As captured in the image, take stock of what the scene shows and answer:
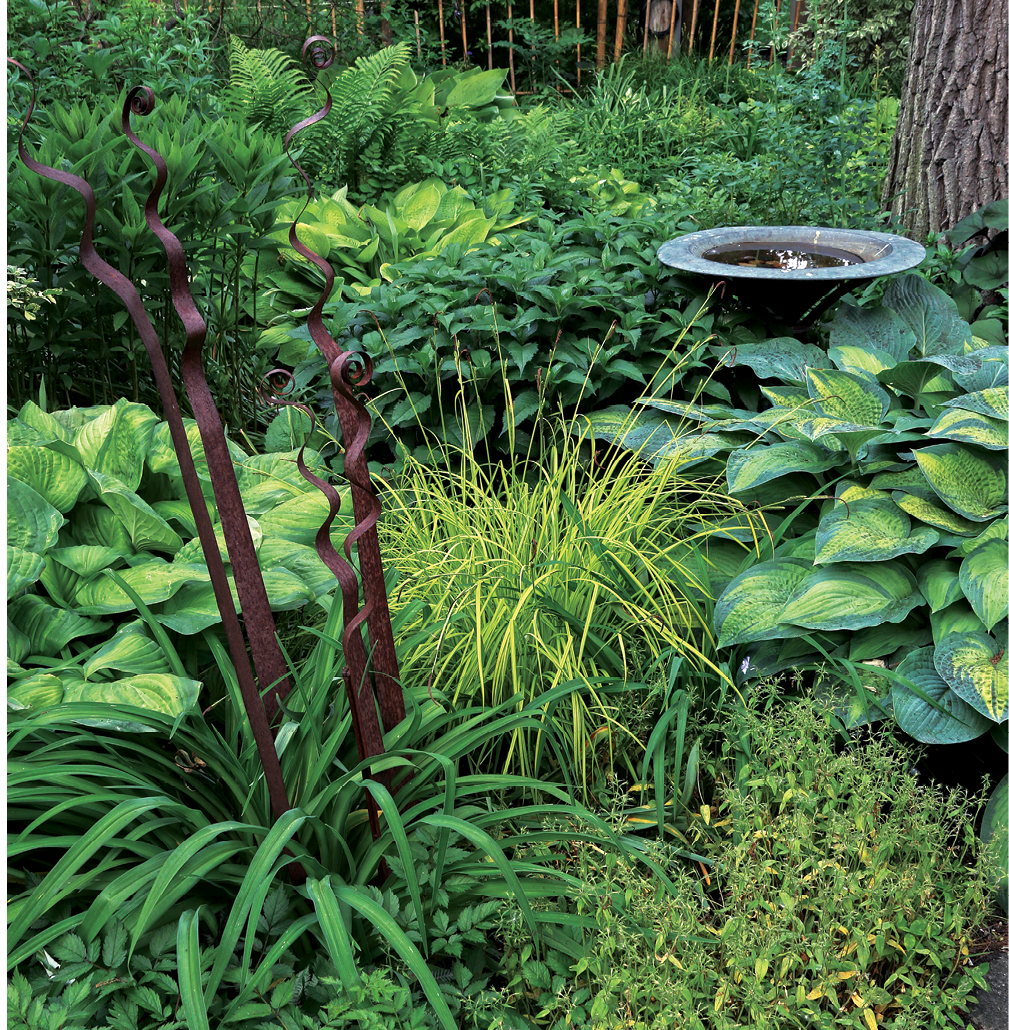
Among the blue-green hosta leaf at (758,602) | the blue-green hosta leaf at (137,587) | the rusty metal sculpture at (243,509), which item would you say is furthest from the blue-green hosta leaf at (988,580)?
the blue-green hosta leaf at (137,587)

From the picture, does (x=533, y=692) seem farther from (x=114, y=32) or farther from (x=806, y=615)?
(x=114, y=32)

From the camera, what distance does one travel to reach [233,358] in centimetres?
345

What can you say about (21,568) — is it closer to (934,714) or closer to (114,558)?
(114,558)

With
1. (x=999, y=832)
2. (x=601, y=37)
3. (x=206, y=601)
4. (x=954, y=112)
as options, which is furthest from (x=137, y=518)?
(x=601, y=37)

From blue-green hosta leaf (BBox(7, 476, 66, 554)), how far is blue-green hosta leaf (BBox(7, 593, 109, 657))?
13cm

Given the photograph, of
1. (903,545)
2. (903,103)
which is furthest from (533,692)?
(903,103)

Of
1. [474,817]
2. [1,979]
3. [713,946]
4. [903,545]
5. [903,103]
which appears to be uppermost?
[903,103]

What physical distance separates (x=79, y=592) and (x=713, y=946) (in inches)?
59.3

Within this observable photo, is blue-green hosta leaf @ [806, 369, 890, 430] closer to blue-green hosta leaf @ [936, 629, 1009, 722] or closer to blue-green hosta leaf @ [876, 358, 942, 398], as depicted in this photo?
blue-green hosta leaf @ [876, 358, 942, 398]

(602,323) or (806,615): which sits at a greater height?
(602,323)

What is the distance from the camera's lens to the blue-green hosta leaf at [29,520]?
6.66 feet

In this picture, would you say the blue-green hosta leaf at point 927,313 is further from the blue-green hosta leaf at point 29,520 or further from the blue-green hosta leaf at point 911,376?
the blue-green hosta leaf at point 29,520

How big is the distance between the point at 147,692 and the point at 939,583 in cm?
180

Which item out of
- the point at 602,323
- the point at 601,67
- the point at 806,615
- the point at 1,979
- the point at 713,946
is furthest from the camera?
the point at 601,67
